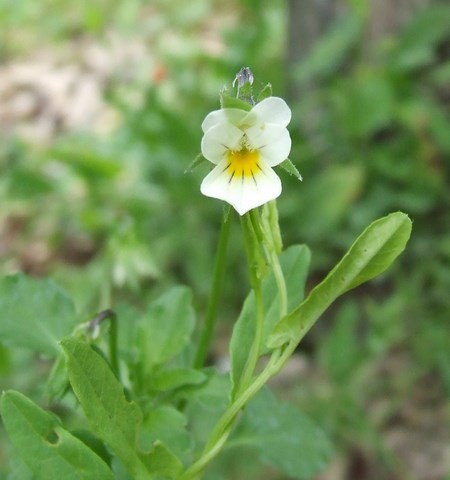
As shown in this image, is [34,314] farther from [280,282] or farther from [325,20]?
[325,20]

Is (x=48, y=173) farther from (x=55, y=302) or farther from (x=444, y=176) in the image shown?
(x=55, y=302)

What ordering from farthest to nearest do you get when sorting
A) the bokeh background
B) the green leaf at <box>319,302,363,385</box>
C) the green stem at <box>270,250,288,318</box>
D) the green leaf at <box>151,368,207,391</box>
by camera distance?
the bokeh background
the green leaf at <box>319,302,363,385</box>
the green leaf at <box>151,368,207,391</box>
the green stem at <box>270,250,288,318</box>

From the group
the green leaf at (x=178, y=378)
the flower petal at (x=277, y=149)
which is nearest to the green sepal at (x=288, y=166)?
the flower petal at (x=277, y=149)

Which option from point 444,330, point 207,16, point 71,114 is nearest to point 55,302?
point 444,330

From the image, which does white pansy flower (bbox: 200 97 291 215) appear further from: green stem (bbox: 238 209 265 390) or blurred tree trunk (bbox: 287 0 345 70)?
blurred tree trunk (bbox: 287 0 345 70)

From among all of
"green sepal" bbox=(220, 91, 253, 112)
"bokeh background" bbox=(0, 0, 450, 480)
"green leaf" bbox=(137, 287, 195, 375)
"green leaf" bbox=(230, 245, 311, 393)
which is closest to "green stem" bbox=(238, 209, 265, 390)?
"green leaf" bbox=(230, 245, 311, 393)
